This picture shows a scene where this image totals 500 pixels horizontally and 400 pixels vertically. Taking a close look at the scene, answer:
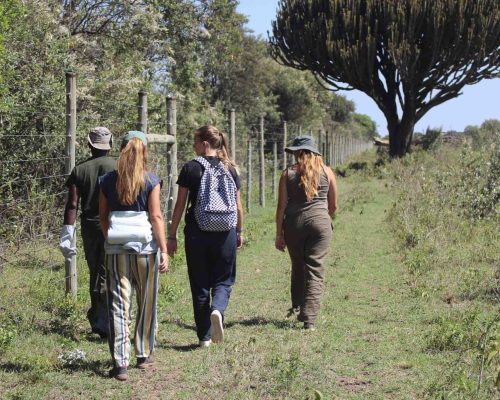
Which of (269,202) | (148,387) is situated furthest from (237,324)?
(269,202)

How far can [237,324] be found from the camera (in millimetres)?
6961

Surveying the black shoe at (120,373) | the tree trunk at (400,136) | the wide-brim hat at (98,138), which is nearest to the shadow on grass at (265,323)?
the black shoe at (120,373)

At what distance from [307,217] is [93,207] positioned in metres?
1.92

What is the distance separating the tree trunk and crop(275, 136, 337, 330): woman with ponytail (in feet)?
80.3

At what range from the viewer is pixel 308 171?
22.0ft

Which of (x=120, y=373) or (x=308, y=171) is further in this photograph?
(x=308, y=171)

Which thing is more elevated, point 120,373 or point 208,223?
point 208,223

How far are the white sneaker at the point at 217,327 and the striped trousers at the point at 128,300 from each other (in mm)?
593

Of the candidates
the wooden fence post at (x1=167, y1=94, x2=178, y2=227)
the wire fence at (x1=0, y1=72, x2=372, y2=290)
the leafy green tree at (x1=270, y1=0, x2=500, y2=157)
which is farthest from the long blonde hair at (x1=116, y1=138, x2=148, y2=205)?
the leafy green tree at (x1=270, y1=0, x2=500, y2=157)

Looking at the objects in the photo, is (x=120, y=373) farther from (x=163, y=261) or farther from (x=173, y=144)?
(x=173, y=144)

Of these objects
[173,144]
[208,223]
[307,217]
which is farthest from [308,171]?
[173,144]

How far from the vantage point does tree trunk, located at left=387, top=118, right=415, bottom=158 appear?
30781mm

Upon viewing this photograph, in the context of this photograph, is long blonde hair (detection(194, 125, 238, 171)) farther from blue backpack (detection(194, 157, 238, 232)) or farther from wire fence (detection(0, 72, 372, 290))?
wire fence (detection(0, 72, 372, 290))

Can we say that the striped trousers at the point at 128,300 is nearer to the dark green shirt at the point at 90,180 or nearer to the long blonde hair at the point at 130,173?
the long blonde hair at the point at 130,173
